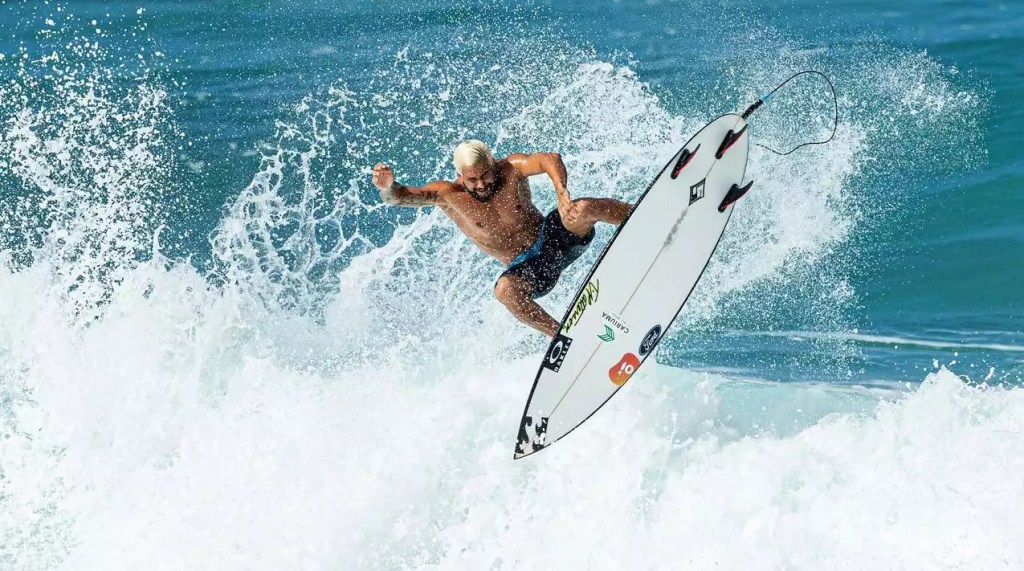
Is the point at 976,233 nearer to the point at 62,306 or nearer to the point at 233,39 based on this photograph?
the point at 62,306

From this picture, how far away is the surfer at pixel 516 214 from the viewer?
6.31 m

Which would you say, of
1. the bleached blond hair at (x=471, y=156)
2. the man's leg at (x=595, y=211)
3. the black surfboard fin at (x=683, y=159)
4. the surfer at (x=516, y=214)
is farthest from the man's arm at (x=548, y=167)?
the black surfboard fin at (x=683, y=159)

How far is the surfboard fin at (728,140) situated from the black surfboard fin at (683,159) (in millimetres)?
164

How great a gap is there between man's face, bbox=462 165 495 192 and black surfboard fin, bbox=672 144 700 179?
3.48 feet

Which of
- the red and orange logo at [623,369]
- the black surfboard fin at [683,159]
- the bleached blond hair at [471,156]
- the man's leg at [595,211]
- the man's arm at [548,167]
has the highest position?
the bleached blond hair at [471,156]

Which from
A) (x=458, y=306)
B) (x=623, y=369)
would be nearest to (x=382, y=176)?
(x=623, y=369)

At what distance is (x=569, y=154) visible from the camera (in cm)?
1041

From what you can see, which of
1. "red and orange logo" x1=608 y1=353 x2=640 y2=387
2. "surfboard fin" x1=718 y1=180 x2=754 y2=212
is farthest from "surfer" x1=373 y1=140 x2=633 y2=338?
"surfboard fin" x1=718 y1=180 x2=754 y2=212

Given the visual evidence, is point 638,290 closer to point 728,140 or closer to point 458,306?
point 728,140

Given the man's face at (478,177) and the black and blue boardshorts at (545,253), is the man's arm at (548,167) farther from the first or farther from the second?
the black and blue boardshorts at (545,253)

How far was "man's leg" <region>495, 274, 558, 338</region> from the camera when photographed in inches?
262

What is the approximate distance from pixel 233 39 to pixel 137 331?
8.93 metres

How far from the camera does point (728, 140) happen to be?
6.33 m

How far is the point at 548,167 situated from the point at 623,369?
1.29 meters
